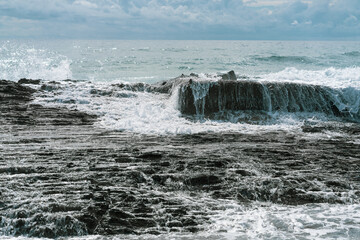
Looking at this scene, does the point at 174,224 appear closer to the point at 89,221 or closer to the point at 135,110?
the point at 89,221

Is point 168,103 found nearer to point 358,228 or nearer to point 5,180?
point 5,180

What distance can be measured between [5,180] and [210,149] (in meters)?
3.73

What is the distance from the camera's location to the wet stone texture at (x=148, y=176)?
4.13 meters

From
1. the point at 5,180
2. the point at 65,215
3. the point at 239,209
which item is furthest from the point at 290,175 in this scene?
the point at 5,180

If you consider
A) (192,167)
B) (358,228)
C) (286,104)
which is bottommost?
(358,228)

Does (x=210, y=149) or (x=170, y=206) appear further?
(x=210, y=149)

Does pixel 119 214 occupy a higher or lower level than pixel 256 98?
lower

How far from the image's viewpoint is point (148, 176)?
17.3 feet

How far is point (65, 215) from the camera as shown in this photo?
4.07 metres

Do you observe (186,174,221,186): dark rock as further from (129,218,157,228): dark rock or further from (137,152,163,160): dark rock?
(129,218,157,228): dark rock

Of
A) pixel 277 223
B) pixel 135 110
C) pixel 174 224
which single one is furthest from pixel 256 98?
pixel 174 224

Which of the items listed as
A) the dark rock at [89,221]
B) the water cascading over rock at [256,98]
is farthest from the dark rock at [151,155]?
the water cascading over rock at [256,98]

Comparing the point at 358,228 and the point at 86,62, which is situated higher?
the point at 86,62

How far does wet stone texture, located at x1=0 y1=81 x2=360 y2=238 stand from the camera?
413 centimetres
